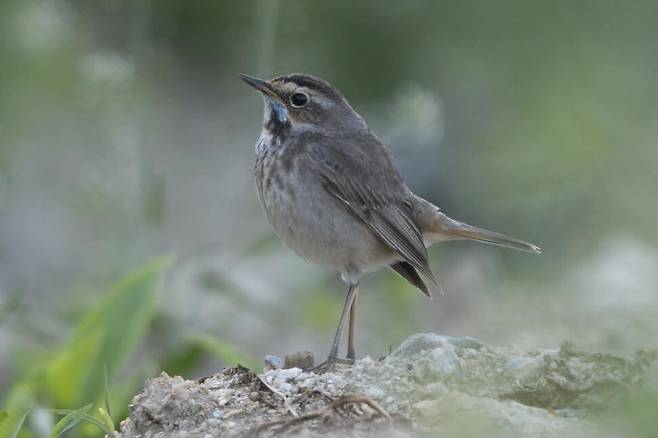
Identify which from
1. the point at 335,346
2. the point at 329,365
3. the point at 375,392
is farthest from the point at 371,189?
the point at 375,392

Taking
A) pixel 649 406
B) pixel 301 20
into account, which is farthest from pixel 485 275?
pixel 649 406

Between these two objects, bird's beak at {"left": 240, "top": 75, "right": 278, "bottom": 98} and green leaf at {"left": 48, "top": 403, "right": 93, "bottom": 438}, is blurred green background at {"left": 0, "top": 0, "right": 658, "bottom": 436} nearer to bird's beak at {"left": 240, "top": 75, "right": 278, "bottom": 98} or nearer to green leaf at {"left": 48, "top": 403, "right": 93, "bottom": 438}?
green leaf at {"left": 48, "top": 403, "right": 93, "bottom": 438}

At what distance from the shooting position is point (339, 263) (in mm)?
6965

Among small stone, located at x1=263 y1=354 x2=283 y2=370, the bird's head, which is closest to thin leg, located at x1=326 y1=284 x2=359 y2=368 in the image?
small stone, located at x1=263 y1=354 x2=283 y2=370

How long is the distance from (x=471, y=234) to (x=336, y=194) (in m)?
0.91

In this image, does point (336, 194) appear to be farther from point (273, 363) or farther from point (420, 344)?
point (420, 344)

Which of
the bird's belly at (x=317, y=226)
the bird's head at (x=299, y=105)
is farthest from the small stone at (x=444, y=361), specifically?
the bird's head at (x=299, y=105)

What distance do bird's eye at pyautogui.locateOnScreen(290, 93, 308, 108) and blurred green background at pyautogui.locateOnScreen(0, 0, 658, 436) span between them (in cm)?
118

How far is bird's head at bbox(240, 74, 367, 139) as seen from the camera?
23.4 feet

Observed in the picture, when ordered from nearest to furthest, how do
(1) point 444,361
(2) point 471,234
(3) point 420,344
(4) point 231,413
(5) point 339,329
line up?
(4) point 231,413 < (1) point 444,361 < (3) point 420,344 < (5) point 339,329 < (2) point 471,234

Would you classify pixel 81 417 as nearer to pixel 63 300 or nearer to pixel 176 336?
pixel 176 336

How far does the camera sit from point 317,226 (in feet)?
22.4

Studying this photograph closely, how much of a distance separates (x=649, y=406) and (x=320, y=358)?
6112 mm

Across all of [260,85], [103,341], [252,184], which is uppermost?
[252,184]
